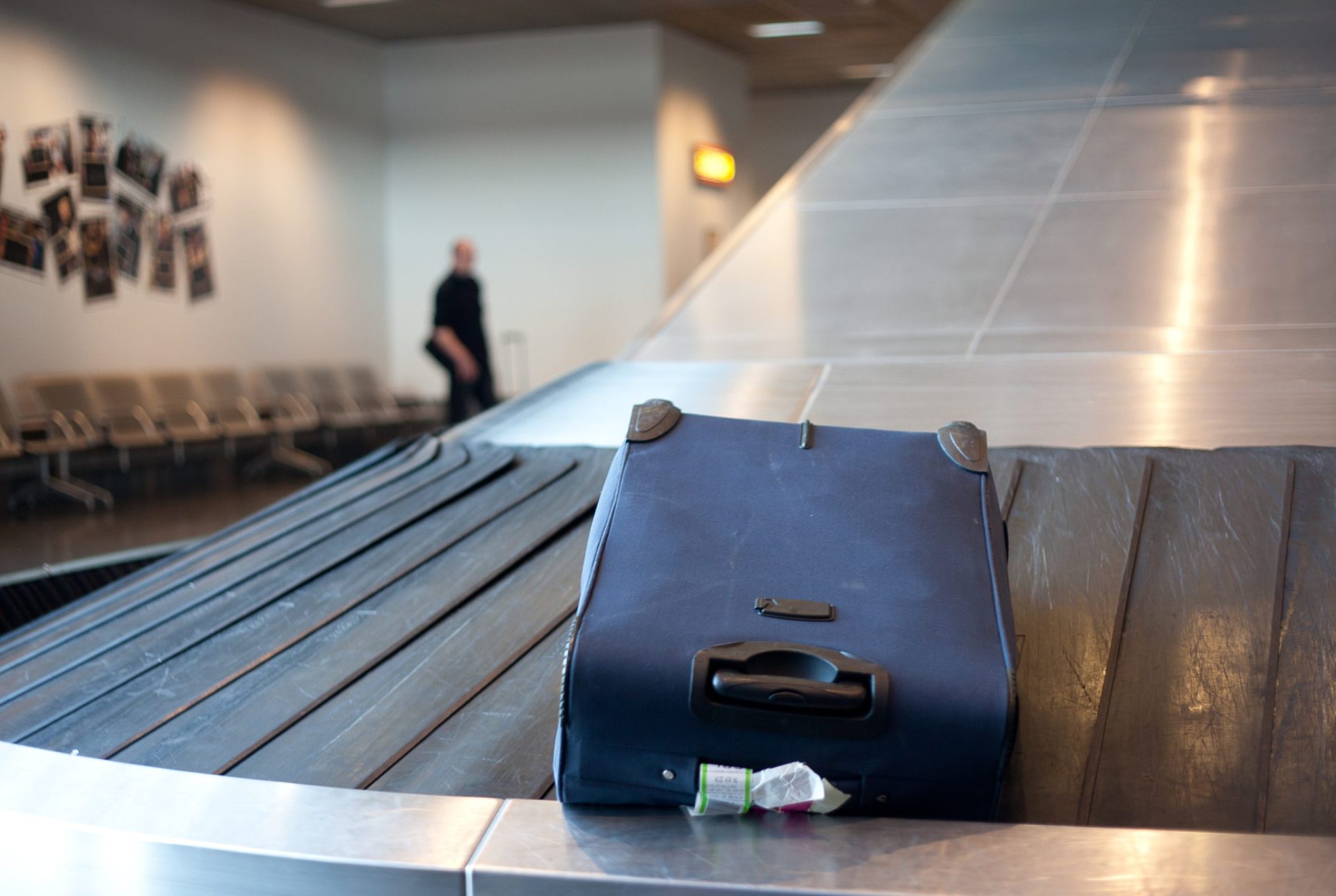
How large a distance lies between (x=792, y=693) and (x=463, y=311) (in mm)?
7232

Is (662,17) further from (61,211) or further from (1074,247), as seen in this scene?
(1074,247)

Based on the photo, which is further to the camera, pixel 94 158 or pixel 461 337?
pixel 94 158

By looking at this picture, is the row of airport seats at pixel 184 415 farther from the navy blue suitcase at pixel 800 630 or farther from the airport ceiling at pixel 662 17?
the navy blue suitcase at pixel 800 630

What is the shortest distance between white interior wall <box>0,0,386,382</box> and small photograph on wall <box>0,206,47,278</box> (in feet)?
0.25

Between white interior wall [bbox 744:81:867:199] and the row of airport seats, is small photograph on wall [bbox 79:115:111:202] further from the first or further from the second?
white interior wall [bbox 744:81:867:199]

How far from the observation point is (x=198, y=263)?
993cm

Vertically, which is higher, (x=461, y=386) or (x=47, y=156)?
(x=47, y=156)

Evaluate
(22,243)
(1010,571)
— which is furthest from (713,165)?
(1010,571)

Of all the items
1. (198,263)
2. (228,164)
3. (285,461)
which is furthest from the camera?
(228,164)

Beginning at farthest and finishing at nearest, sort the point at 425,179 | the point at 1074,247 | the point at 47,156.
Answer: the point at 425,179 → the point at 47,156 → the point at 1074,247

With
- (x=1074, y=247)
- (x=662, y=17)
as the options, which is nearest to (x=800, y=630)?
(x=1074, y=247)

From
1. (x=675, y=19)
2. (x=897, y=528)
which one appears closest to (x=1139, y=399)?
(x=897, y=528)

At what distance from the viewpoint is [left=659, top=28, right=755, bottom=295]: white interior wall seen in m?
11.5

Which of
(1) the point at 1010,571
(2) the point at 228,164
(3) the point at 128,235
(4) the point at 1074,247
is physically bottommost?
(1) the point at 1010,571
